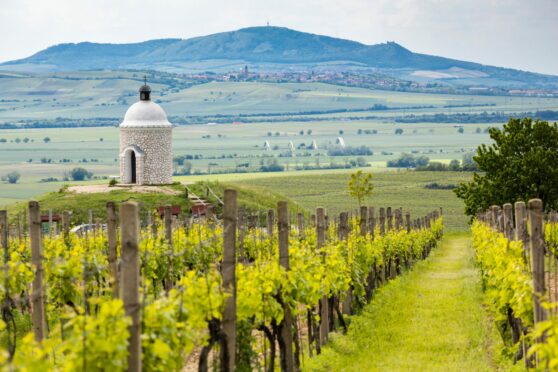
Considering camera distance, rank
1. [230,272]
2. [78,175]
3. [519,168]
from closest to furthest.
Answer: [230,272], [519,168], [78,175]

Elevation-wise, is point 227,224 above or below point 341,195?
above

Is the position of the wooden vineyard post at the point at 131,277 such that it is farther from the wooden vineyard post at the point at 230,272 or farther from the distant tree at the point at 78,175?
the distant tree at the point at 78,175

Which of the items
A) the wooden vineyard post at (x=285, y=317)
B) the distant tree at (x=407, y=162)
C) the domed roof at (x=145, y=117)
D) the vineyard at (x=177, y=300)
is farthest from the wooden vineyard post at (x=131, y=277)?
the distant tree at (x=407, y=162)

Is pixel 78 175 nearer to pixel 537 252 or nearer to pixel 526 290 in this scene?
pixel 526 290

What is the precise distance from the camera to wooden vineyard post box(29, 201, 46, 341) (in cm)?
1286

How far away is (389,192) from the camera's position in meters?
102

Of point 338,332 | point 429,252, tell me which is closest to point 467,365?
point 338,332

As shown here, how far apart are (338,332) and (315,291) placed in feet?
11.9

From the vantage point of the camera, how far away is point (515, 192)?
49.4 meters

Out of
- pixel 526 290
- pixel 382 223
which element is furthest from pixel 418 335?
Answer: pixel 382 223

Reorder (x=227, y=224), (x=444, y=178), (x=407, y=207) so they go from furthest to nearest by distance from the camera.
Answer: (x=444, y=178) → (x=407, y=207) → (x=227, y=224)

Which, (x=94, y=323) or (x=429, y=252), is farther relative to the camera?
(x=429, y=252)

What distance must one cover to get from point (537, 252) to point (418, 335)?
21.2 ft

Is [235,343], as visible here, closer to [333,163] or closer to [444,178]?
[444,178]
